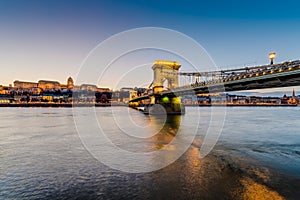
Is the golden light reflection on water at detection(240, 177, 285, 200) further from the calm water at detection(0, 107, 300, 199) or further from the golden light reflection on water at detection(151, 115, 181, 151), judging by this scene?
the golden light reflection on water at detection(151, 115, 181, 151)

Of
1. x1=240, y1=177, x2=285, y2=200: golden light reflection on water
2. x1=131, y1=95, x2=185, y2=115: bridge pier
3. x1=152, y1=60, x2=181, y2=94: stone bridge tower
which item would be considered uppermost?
x1=152, y1=60, x2=181, y2=94: stone bridge tower

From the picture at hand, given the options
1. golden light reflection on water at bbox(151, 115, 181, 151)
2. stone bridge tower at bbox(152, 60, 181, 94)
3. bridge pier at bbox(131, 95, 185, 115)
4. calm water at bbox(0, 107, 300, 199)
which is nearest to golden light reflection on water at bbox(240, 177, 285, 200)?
calm water at bbox(0, 107, 300, 199)

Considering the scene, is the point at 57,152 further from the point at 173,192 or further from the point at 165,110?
the point at 165,110

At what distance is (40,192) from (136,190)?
314 cm

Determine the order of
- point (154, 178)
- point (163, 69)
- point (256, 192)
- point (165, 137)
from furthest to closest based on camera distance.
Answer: point (163, 69)
point (165, 137)
point (154, 178)
point (256, 192)

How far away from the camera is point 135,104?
109500 millimetres

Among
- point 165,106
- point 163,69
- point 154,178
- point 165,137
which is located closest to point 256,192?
point 154,178

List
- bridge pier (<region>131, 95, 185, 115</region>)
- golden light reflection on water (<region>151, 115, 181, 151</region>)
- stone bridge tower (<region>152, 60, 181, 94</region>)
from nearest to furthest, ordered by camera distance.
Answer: golden light reflection on water (<region>151, 115, 181, 151</region>) < bridge pier (<region>131, 95, 185, 115</region>) < stone bridge tower (<region>152, 60, 181, 94</region>)

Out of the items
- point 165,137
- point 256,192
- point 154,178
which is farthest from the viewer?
point 165,137

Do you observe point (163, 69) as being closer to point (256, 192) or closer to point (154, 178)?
point (154, 178)

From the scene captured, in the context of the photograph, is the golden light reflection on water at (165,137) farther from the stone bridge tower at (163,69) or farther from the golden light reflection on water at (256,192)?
the stone bridge tower at (163,69)

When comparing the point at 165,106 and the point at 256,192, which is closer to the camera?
the point at 256,192

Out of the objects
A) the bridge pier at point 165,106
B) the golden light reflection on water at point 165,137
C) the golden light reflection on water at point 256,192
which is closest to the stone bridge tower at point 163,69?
the bridge pier at point 165,106

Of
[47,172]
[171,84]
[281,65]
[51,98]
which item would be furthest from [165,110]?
[51,98]
